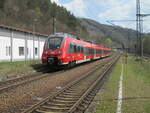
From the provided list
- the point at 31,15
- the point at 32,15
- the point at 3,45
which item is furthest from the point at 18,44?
the point at 32,15

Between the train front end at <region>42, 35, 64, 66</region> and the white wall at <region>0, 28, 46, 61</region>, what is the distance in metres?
10.5

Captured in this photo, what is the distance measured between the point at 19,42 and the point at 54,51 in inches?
577

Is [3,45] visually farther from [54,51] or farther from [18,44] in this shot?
[54,51]

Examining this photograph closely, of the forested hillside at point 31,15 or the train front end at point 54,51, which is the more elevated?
the forested hillside at point 31,15

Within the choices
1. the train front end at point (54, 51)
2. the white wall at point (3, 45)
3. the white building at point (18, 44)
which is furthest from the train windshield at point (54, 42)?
the white wall at point (3, 45)

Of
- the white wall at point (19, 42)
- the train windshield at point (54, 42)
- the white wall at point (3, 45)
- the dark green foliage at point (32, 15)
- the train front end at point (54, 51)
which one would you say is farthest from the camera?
the dark green foliage at point (32, 15)

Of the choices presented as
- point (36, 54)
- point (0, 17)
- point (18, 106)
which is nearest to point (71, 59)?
point (18, 106)

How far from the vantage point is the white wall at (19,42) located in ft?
98.5

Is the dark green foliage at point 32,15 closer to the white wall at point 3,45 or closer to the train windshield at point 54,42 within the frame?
the white wall at point 3,45

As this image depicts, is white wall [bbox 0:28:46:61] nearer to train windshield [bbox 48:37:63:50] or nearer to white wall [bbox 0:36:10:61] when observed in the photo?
white wall [bbox 0:36:10:61]

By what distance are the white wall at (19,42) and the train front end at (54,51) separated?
34.6 ft

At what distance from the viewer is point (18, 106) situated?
27.6ft

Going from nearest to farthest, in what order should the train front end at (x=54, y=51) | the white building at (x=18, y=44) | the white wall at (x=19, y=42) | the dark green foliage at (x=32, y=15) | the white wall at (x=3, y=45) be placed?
the train front end at (x=54, y=51), the white wall at (x=3, y=45), the white wall at (x=19, y=42), the white building at (x=18, y=44), the dark green foliage at (x=32, y=15)

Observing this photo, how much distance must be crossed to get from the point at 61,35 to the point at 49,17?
67.3 m
